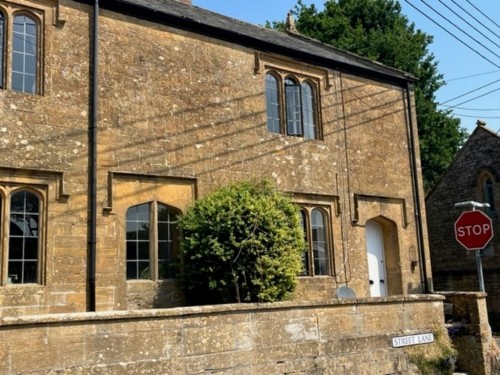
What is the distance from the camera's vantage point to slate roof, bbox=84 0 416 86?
1275 centimetres

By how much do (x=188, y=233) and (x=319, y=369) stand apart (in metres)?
4.24

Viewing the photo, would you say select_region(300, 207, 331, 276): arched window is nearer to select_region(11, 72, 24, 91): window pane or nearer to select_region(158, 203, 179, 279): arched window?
select_region(158, 203, 179, 279): arched window

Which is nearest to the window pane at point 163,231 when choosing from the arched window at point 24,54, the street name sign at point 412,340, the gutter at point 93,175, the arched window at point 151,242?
the arched window at point 151,242

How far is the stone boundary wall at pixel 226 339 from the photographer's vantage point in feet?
22.4

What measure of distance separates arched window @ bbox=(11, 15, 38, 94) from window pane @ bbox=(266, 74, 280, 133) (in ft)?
19.9

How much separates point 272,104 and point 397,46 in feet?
55.5

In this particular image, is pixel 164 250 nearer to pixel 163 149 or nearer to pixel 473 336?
pixel 163 149

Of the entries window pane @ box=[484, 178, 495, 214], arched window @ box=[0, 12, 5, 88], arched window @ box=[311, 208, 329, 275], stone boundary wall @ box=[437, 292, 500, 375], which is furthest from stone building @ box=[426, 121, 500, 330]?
arched window @ box=[0, 12, 5, 88]

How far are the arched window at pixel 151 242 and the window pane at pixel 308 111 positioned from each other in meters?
5.01

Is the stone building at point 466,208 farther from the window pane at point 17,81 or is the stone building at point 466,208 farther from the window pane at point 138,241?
the window pane at point 17,81

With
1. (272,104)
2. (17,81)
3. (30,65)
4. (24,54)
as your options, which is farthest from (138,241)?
(272,104)

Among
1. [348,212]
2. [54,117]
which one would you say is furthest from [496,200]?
[54,117]

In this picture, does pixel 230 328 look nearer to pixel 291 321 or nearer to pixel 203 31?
pixel 291 321

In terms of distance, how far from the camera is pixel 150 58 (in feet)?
41.4
